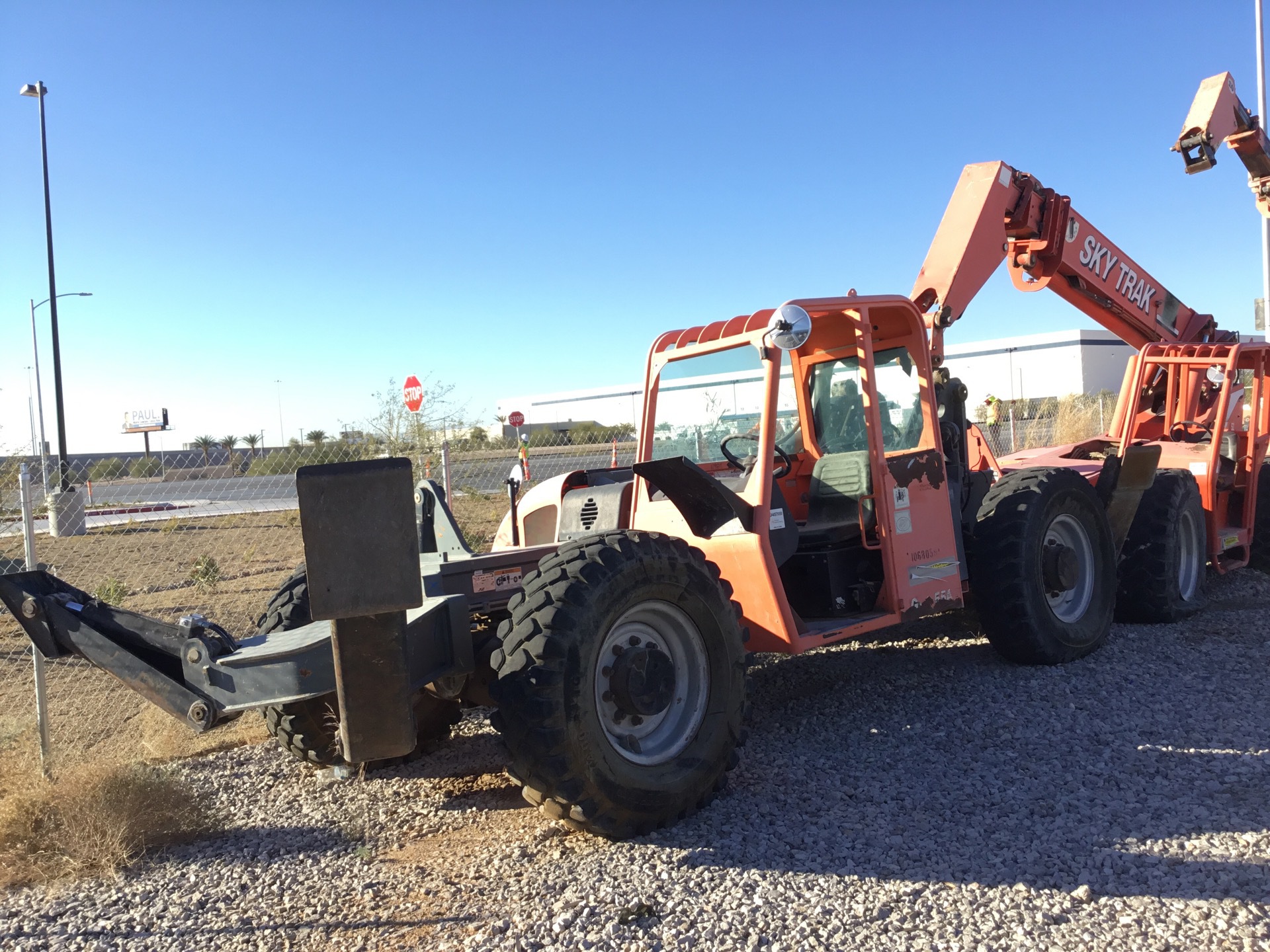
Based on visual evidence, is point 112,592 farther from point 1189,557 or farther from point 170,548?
point 1189,557

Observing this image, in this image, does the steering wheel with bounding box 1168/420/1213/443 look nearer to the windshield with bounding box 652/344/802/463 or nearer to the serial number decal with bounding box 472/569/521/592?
the windshield with bounding box 652/344/802/463

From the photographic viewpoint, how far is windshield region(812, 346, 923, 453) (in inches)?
241

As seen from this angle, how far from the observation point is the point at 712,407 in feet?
19.3

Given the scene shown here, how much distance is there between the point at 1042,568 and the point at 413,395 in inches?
376

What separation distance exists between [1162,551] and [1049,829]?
14.1 feet

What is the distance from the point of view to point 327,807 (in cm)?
466

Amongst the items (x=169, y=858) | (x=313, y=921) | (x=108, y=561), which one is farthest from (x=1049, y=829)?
(x=108, y=561)

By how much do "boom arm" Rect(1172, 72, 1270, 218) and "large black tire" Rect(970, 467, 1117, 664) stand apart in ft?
11.6

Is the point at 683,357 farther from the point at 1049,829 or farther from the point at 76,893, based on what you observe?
the point at 76,893

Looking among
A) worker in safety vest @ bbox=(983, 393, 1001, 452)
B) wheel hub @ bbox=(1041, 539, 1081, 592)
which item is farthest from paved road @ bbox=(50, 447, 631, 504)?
worker in safety vest @ bbox=(983, 393, 1001, 452)

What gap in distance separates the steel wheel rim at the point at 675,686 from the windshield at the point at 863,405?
2.17m

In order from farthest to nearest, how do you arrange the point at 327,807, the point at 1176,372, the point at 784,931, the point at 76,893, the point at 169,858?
the point at 1176,372 → the point at 327,807 → the point at 169,858 → the point at 76,893 → the point at 784,931

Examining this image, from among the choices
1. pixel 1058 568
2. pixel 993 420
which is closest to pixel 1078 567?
pixel 1058 568

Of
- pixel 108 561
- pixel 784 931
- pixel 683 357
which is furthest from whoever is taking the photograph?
pixel 108 561
